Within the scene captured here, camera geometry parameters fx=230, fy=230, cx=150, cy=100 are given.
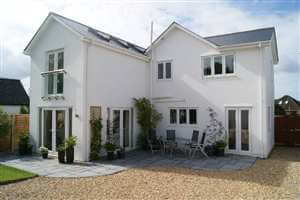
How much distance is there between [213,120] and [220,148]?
1.65m

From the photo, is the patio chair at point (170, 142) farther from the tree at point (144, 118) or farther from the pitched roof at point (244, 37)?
the pitched roof at point (244, 37)

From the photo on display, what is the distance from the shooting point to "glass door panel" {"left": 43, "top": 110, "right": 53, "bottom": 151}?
450 inches

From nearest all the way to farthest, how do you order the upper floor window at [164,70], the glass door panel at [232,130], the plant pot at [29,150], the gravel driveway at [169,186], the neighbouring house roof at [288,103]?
1. the gravel driveway at [169,186]
2. the plant pot at [29,150]
3. the glass door panel at [232,130]
4. the upper floor window at [164,70]
5. the neighbouring house roof at [288,103]

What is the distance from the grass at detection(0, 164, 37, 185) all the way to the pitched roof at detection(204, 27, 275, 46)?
35.1 feet

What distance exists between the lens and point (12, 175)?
24.6 feet

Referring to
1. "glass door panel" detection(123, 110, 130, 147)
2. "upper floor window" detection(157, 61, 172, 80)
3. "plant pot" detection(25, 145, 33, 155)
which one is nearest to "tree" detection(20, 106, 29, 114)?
"plant pot" detection(25, 145, 33, 155)

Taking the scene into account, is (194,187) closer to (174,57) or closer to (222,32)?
(174,57)

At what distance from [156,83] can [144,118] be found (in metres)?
2.43

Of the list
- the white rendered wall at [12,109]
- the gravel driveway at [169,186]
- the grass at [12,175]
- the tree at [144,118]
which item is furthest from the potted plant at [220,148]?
the white rendered wall at [12,109]

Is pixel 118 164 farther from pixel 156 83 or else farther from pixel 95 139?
pixel 156 83

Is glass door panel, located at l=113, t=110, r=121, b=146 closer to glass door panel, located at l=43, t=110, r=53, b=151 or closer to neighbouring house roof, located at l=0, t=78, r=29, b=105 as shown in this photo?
glass door panel, located at l=43, t=110, r=53, b=151

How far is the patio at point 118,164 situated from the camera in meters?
8.33

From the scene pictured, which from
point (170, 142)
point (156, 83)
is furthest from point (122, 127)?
point (156, 83)

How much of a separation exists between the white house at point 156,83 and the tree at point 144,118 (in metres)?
0.36
